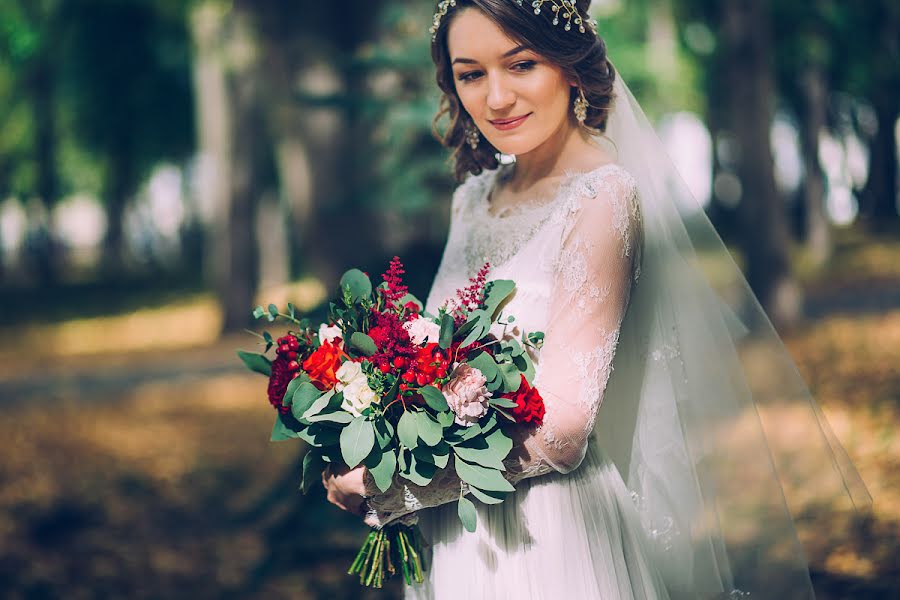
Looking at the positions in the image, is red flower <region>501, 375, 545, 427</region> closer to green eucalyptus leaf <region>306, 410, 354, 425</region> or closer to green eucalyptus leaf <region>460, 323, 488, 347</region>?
green eucalyptus leaf <region>460, 323, 488, 347</region>

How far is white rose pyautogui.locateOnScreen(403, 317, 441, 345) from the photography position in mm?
2119

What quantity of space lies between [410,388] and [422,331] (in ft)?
0.46

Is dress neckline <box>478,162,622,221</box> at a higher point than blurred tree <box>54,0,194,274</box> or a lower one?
lower

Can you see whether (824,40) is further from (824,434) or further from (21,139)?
(21,139)

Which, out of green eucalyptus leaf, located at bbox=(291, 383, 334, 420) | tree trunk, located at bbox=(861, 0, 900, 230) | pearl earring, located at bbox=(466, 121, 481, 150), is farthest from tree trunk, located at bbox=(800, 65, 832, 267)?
green eucalyptus leaf, located at bbox=(291, 383, 334, 420)

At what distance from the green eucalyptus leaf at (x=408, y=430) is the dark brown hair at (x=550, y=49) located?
3.09 feet

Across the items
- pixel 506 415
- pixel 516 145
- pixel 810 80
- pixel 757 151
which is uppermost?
pixel 810 80

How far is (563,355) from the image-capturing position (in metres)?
2.16

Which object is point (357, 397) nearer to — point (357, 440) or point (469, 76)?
point (357, 440)

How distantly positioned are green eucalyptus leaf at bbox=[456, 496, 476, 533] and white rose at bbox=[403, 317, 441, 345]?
1.24 ft

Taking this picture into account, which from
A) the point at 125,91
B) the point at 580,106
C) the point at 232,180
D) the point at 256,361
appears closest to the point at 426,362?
the point at 256,361

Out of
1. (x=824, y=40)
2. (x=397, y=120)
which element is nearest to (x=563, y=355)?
(x=397, y=120)

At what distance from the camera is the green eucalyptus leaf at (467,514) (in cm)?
212

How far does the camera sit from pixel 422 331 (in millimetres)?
2127
